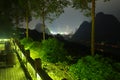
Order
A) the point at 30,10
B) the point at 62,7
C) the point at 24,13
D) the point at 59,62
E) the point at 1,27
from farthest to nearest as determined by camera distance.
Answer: the point at 1,27 → the point at 24,13 → the point at 30,10 → the point at 62,7 → the point at 59,62

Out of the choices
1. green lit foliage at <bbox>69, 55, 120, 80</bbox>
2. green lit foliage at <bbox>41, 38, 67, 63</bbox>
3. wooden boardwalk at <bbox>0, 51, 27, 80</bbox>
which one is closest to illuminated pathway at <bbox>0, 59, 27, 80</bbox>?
wooden boardwalk at <bbox>0, 51, 27, 80</bbox>

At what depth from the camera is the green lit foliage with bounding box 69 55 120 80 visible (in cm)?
1149

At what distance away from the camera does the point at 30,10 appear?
34.1 meters

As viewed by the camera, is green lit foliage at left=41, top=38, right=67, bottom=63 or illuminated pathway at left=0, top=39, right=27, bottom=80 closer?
illuminated pathway at left=0, top=39, right=27, bottom=80

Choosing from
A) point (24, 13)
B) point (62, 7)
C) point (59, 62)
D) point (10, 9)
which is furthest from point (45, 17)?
point (10, 9)

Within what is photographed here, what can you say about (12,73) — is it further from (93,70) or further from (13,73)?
(93,70)

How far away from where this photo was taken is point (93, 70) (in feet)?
40.2

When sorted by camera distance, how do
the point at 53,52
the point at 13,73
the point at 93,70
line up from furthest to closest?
1. the point at 53,52
2. the point at 13,73
3. the point at 93,70

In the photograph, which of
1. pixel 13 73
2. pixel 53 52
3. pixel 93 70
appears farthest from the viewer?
pixel 53 52

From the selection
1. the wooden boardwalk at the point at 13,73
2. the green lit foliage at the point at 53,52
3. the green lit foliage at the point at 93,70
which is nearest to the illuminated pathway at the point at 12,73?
the wooden boardwalk at the point at 13,73

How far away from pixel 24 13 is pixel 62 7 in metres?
13.0

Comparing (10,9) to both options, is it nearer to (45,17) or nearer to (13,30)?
(13,30)

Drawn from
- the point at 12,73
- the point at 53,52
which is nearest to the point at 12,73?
the point at 12,73

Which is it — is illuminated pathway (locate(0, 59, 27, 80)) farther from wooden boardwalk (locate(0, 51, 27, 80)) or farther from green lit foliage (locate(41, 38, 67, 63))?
green lit foliage (locate(41, 38, 67, 63))
